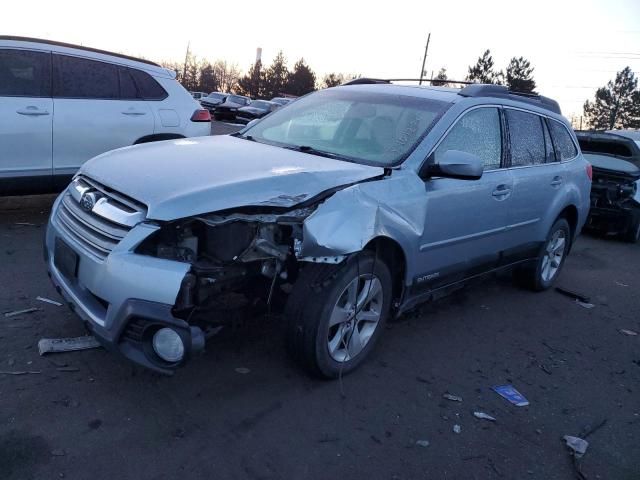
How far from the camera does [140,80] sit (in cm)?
644

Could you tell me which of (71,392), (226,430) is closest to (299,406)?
(226,430)

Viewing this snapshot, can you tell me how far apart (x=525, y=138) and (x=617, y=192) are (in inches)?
186

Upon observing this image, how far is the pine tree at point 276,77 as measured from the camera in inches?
2662

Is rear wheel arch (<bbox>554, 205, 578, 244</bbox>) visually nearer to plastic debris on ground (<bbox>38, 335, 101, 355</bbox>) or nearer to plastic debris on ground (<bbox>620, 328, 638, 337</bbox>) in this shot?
plastic debris on ground (<bbox>620, 328, 638, 337</bbox>)

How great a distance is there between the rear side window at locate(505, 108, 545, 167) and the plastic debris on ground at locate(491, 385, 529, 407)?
1.93 metres

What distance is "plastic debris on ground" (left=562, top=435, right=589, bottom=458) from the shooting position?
3.05m

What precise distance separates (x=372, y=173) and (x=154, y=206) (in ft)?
4.51

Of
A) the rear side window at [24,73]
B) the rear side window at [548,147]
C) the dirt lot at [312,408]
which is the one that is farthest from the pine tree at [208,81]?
the dirt lot at [312,408]

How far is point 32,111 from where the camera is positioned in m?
5.57

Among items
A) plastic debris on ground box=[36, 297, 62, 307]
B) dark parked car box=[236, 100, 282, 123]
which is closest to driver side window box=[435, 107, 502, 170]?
plastic debris on ground box=[36, 297, 62, 307]

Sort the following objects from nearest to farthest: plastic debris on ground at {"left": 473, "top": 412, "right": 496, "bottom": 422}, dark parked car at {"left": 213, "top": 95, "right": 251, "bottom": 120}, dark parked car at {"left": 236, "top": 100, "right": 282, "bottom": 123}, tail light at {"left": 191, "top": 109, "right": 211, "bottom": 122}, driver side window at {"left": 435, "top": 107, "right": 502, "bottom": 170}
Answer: plastic debris on ground at {"left": 473, "top": 412, "right": 496, "bottom": 422} → driver side window at {"left": 435, "top": 107, "right": 502, "bottom": 170} → tail light at {"left": 191, "top": 109, "right": 211, "bottom": 122} → dark parked car at {"left": 236, "top": 100, "right": 282, "bottom": 123} → dark parked car at {"left": 213, "top": 95, "right": 251, "bottom": 120}

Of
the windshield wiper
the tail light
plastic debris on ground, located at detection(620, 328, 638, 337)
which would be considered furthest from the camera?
the tail light

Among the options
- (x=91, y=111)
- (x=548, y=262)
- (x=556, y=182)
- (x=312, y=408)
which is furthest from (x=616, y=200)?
(x=91, y=111)

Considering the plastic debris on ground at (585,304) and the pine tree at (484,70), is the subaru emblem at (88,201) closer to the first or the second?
the plastic debris on ground at (585,304)
